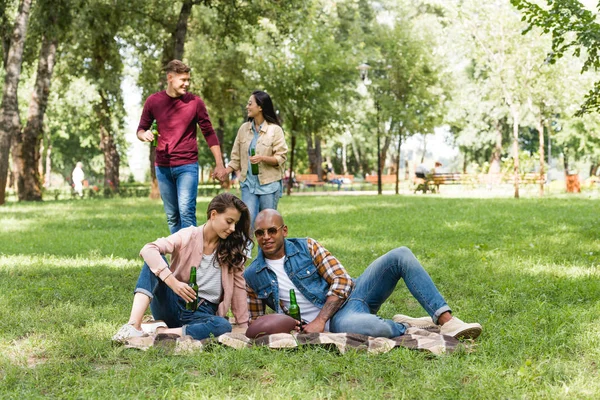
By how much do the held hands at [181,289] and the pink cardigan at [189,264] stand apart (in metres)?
0.05

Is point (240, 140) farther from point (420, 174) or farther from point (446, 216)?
point (420, 174)

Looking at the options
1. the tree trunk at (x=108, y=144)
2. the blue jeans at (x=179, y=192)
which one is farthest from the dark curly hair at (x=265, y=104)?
the tree trunk at (x=108, y=144)

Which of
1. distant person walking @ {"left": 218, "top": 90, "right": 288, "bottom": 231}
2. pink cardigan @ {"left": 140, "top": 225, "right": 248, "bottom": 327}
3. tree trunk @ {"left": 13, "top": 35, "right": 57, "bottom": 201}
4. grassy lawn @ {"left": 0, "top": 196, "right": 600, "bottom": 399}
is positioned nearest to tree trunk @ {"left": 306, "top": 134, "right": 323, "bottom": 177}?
tree trunk @ {"left": 13, "top": 35, "right": 57, "bottom": 201}

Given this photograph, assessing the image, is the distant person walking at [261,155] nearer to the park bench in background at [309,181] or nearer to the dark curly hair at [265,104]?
the dark curly hair at [265,104]

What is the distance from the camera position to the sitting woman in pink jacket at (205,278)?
5445 mm

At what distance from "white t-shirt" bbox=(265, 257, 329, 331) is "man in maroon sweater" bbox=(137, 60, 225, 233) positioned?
8.72 ft

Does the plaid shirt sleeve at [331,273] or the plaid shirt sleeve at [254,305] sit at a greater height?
the plaid shirt sleeve at [331,273]

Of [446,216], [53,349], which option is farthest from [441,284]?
[446,216]

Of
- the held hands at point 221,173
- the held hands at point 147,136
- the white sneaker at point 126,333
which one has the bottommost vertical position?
the white sneaker at point 126,333

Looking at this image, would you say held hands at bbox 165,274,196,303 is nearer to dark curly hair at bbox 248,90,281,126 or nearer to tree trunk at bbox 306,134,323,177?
dark curly hair at bbox 248,90,281,126

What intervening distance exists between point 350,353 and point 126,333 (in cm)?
167

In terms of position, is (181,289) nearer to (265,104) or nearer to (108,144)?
(265,104)

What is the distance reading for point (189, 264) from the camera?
18.6 ft

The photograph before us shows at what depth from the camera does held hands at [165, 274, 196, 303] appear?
5258 millimetres
